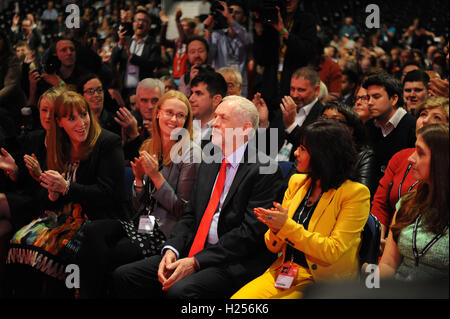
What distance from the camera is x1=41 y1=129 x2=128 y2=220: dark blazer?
3061mm

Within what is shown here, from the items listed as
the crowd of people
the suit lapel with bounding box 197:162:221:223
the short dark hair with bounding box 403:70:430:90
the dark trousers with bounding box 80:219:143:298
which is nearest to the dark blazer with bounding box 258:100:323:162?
the crowd of people

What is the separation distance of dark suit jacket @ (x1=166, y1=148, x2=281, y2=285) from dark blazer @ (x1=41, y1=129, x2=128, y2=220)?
1.80ft

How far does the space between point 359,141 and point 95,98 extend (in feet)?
6.68

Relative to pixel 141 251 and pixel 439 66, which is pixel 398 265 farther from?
pixel 439 66

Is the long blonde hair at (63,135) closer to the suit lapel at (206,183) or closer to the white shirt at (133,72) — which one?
the suit lapel at (206,183)

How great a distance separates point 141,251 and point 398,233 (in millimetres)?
1334

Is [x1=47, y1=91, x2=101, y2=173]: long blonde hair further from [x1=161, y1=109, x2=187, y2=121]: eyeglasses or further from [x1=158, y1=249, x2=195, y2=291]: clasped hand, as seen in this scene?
[x1=158, y1=249, x2=195, y2=291]: clasped hand

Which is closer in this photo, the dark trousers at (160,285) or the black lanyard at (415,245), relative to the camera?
the black lanyard at (415,245)

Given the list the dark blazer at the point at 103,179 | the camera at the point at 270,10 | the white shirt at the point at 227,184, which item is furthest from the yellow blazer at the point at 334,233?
the camera at the point at 270,10

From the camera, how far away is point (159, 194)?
112 inches

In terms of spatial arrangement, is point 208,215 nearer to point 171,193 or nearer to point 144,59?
point 171,193

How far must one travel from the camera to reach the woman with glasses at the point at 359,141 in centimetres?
301

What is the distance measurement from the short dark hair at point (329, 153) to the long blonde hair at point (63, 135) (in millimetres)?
1383

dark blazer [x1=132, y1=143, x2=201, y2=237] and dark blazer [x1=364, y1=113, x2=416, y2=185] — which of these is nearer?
dark blazer [x1=132, y1=143, x2=201, y2=237]
